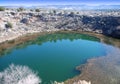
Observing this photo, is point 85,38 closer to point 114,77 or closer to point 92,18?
point 92,18

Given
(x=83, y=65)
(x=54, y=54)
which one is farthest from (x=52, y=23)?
(x=83, y=65)

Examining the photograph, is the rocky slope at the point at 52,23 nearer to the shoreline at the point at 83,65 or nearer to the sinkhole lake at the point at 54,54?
the shoreline at the point at 83,65

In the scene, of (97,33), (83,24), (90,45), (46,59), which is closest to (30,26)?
(83,24)

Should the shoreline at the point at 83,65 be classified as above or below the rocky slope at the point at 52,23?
below

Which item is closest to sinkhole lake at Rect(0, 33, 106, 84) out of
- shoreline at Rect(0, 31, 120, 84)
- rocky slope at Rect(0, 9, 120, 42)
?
shoreline at Rect(0, 31, 120, 84)

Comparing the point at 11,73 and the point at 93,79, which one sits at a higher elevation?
the point at 11,73

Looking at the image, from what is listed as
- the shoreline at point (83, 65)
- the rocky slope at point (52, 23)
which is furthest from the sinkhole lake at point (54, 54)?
the rocky slope at point (52, 23)

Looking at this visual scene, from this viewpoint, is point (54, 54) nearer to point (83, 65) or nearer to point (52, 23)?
point (83, 65)

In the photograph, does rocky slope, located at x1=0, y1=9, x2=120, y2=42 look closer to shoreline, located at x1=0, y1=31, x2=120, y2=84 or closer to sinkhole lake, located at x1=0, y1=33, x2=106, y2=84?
shoreline, located at x1=0, y1=31, x2=120, y2=84
